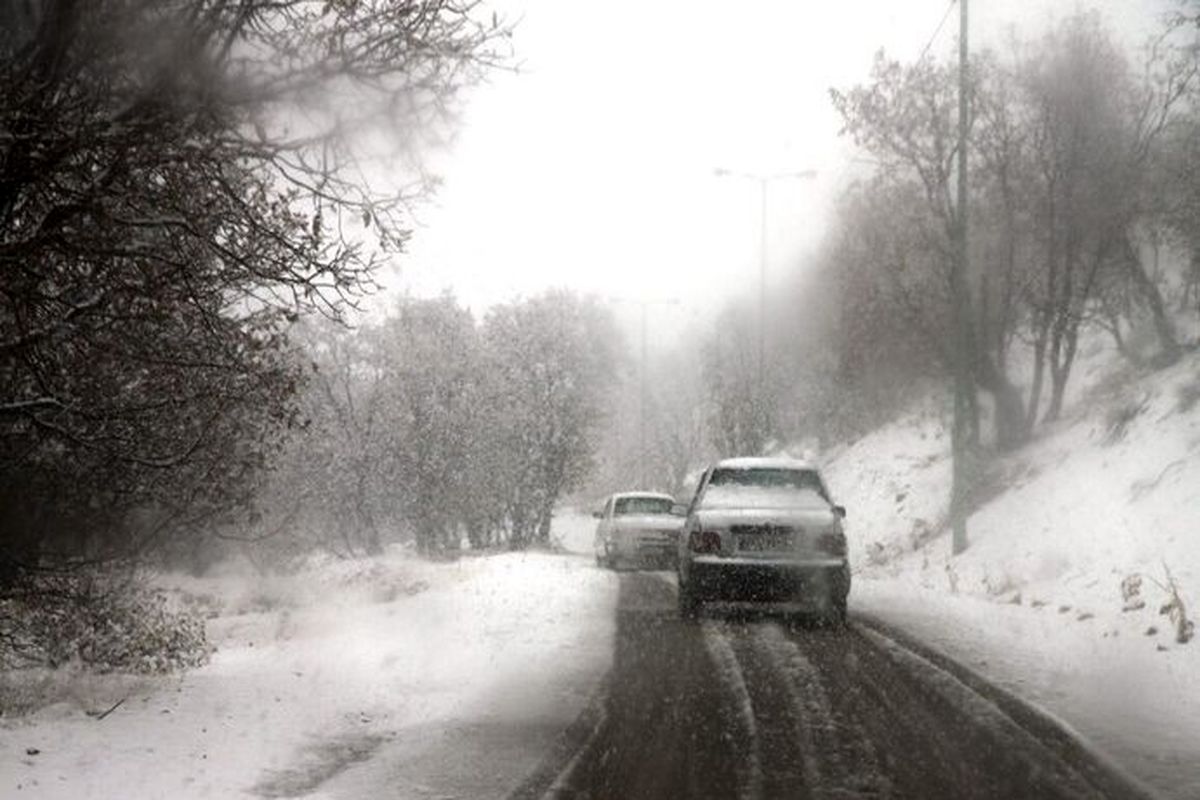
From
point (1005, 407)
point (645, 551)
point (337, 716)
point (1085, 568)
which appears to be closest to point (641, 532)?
point (645, 551)

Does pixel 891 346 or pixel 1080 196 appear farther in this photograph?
pixel 891 346

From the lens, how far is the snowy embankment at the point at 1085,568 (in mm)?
8352

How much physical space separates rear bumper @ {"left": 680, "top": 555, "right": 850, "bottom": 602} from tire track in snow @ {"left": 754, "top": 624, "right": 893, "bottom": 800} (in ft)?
8.04

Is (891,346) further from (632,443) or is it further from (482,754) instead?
(632,443)

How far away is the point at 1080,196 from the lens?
2225cm

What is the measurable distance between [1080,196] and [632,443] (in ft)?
166

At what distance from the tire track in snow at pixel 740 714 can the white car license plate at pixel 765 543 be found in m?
0.92

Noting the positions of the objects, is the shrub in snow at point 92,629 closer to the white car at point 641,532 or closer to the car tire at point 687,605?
the car tire at point 687,605

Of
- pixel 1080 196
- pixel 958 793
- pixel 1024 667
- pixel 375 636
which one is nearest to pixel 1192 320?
pixel 1080 196

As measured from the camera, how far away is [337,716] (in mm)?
7852

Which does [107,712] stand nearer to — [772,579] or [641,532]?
[772,579]

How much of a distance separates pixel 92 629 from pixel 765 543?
262 inches

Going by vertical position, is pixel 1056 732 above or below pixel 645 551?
below

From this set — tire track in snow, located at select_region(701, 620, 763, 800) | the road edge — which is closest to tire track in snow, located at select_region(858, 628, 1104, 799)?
the road edge
